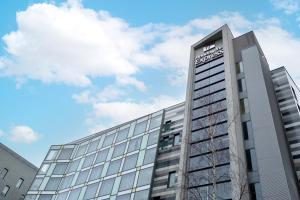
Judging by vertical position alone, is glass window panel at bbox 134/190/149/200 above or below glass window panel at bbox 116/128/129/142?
below

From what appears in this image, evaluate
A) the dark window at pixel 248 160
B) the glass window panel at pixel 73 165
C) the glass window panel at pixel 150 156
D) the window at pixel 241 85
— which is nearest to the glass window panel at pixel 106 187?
the glass window panel at pixel 150 156

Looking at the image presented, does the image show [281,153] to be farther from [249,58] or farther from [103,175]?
[103,175]

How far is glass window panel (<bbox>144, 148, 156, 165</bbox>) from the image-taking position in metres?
39.2

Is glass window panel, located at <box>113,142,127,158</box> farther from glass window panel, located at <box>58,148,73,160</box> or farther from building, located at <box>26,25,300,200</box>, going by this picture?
glass window panel, located at <box>58,148,73,160</box>

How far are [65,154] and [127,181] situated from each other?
19.4 metres

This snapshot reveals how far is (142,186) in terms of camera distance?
36.7 metres

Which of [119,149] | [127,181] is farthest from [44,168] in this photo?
[127,181]

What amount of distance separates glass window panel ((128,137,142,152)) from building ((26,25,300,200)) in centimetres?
20

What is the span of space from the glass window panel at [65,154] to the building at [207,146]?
21cm

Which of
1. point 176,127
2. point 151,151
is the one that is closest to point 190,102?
point 176,127

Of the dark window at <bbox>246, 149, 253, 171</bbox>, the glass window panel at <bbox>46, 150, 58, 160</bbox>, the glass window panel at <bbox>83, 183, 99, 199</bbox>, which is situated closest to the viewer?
the dark window at <bbox>246, 149, 253, 171</bbox>

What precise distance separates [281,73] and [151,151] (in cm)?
1981

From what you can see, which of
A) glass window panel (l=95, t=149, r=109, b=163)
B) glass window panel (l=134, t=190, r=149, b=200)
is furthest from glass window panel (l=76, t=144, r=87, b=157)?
glass window panel (l=134, t=190, r=149, b=200)

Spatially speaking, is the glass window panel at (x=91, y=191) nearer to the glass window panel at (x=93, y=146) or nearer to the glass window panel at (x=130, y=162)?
the glass window panel at (x=130, y=162)
